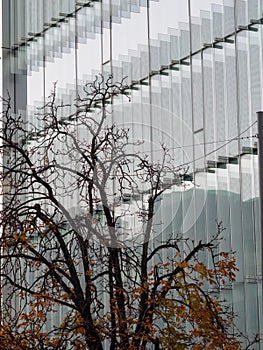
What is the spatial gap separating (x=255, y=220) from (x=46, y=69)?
5598mm

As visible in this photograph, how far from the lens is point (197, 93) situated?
10.4 metres

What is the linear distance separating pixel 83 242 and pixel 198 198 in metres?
2.44

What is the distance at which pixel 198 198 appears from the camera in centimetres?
1038

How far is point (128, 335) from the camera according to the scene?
7715 millimetres

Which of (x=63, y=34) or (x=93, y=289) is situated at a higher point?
(x=63, y=34)

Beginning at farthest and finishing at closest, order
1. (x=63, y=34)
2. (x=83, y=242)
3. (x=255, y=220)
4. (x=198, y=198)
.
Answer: (x=63, y=34) < (x=198, y=198) < (x=255, y=220) < (x=83, y=242)

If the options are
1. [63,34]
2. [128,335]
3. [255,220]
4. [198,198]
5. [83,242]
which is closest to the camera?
[128,335]

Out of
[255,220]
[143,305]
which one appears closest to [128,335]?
[143,305]

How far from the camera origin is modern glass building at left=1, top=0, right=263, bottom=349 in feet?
31.4

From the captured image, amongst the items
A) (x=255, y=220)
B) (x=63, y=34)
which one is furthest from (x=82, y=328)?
(x=63, y=34)

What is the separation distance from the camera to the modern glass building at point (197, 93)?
31.4 ft

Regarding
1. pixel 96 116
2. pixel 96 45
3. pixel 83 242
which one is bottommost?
pixel 83 242

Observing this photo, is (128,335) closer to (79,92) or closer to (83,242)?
(83,242)

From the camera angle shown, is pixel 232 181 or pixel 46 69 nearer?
pixel 232 181
